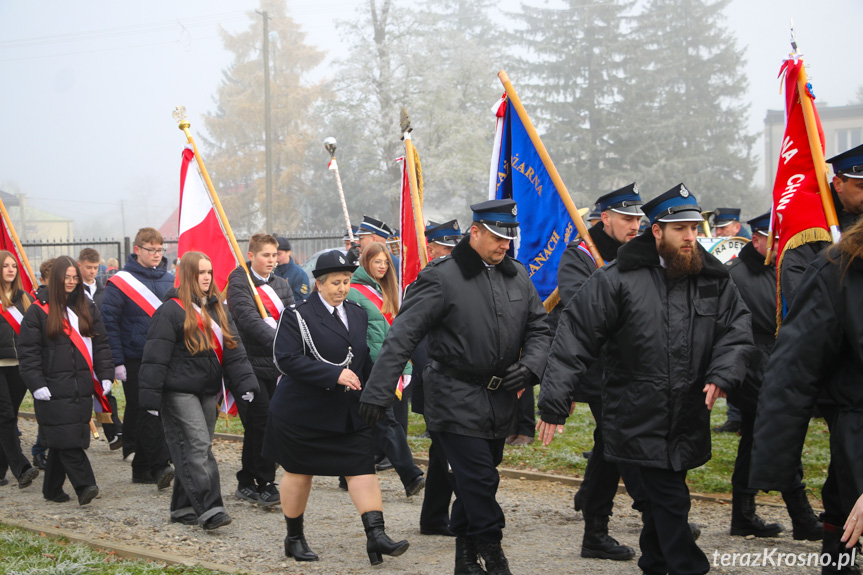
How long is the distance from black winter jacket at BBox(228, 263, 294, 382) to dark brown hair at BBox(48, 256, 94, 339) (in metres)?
1.32

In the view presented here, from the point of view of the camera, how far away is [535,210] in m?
7.21

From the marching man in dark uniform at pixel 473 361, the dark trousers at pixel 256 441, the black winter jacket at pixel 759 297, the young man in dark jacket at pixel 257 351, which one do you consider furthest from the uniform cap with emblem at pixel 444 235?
the marching man in dark uniform at pixel 473 361

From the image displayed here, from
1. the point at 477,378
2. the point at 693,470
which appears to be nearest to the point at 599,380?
the point at 477,378

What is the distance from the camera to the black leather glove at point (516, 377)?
5.07 meters

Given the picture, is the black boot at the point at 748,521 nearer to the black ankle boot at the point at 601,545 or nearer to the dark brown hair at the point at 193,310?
the black ankle boot at the point at 601,545

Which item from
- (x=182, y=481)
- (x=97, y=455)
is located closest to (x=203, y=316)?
(x=182, y=481)

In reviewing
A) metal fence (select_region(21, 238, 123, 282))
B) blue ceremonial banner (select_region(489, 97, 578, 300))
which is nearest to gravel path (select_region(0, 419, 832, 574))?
blue ceremonial banner (select_region(489, 97, 578, 300))

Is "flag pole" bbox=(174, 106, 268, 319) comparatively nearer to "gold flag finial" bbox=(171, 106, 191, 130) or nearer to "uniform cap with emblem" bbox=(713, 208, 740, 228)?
"gold flag finial" bbox=(171, 106, 191, 130)

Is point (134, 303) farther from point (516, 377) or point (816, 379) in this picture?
point (816, 379)

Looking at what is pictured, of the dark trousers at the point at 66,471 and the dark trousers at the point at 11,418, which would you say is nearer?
the dark trousers at the point at 66,471

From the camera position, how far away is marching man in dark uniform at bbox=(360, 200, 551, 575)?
4.99 meters

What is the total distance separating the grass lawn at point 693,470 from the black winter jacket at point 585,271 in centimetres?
214

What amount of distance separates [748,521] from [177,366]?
13.8ft

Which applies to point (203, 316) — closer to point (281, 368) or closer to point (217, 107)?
point (281, 368)
